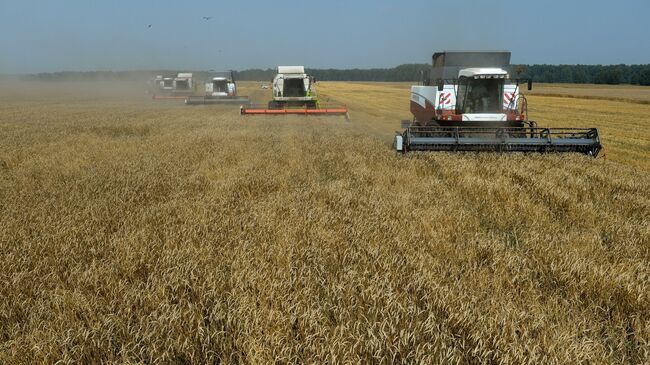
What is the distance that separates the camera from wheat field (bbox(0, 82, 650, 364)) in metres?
2.53

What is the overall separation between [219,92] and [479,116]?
26443mm

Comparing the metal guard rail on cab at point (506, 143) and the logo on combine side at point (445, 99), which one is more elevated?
the logo on combine side at point (445, 99)

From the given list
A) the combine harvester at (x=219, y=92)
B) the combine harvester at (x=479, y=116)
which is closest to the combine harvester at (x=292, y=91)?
the combine harvester at (x=219, y=92)

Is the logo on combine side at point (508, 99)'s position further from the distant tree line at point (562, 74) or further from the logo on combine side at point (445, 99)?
the distant tree line at point (562, 74)

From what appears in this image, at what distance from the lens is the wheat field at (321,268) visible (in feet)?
8.30

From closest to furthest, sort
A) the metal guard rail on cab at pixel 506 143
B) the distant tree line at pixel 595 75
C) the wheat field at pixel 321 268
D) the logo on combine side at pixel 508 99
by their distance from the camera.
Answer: the wheat field at pixel 321 268 < the metal guard rail on cab at pixel 506 143 < the logo on combine side at pixel 508 99 < the distant tree line at pixel 595 75

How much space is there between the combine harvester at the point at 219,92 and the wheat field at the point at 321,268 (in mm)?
26043

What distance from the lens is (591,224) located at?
202 inches

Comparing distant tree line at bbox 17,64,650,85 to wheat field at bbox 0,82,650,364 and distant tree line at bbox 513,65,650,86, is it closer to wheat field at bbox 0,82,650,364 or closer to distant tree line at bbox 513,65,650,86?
distant tree line at bbox 513,65,650,86

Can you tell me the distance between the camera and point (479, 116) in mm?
12102

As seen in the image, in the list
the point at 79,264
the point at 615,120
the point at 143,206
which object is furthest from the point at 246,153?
the point at 615,120

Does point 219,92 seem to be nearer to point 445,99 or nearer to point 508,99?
point 445,99

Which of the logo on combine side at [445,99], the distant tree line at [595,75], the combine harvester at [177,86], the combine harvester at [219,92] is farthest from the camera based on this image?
the distant tree line at [595,75]

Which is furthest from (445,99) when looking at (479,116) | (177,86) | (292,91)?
(177,86)
